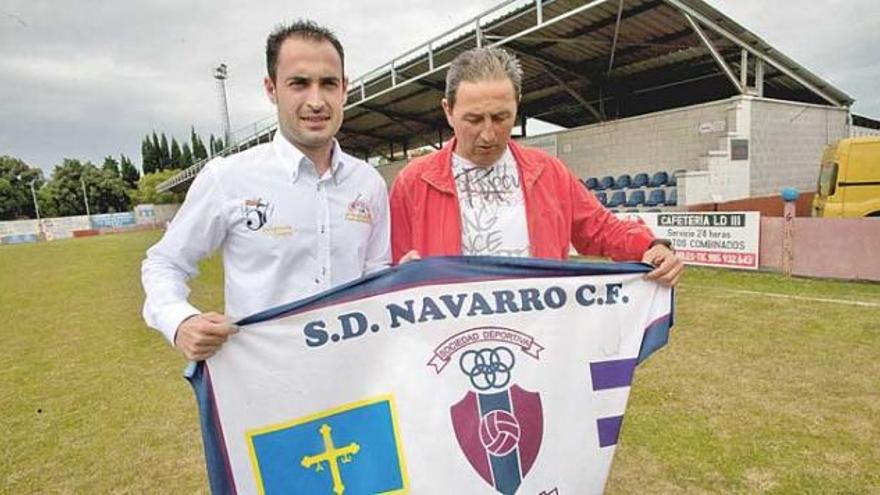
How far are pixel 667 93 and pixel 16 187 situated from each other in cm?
7891

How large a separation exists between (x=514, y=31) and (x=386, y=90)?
6.54 m

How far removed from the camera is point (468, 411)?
181cm

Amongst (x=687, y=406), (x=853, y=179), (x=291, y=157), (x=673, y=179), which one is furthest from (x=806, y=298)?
(x=673, y=179)

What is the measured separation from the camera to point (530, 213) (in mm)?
2051

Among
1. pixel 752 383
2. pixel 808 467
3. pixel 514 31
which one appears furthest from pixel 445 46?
pixel 808 467

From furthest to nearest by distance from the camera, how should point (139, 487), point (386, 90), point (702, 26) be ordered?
point (386, 90) → point (702, 26) → point (139, 487)

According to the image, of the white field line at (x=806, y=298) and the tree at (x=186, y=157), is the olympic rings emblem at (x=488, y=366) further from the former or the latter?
the tree at (x=186, y=157)

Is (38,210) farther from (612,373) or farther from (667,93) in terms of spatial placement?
(612,373)

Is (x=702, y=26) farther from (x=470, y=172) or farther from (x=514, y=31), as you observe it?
(x=470, y=172)

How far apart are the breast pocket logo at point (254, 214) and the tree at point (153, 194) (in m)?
76.3

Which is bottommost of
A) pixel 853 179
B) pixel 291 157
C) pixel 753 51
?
pixel 853 179

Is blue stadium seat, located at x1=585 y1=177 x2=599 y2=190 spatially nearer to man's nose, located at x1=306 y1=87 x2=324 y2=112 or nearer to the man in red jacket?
the man in red jacket

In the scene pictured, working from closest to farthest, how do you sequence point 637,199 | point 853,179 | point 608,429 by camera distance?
point 608,429 → point 853,179 → point 637,199

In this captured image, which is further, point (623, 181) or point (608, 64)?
point (608, 64)
